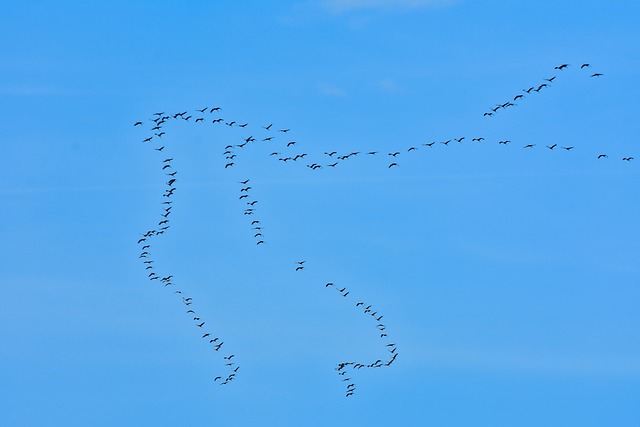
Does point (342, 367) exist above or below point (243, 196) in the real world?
below

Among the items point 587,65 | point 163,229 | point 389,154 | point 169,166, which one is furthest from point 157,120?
point 587,65

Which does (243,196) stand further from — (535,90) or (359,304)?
(535,90)

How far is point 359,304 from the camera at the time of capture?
6919 cm

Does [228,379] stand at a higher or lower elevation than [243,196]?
lower

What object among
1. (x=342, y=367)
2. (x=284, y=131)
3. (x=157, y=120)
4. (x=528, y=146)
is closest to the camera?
(x=528, y=146)

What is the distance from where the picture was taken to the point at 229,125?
57375 millimetres

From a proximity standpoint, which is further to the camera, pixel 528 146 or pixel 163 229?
pixel 163 229

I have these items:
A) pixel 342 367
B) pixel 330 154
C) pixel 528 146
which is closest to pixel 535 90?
pixel 528 146

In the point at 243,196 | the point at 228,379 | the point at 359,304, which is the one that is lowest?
the point at 228,379

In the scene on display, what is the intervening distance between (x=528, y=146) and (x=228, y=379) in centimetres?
2337

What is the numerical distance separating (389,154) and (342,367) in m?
12.9

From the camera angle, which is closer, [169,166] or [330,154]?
[330,154]

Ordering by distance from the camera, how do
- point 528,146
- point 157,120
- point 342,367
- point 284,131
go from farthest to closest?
1. point 342,367
2. point 157,120
3. point 284,131
4. point 528,146

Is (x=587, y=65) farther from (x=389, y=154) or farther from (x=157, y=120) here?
(x=157, y=120)
